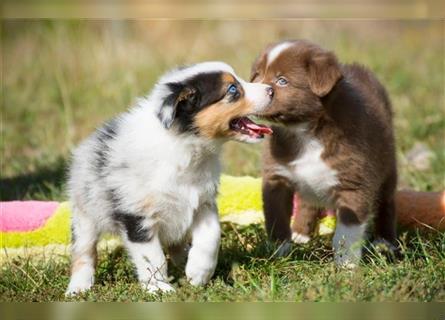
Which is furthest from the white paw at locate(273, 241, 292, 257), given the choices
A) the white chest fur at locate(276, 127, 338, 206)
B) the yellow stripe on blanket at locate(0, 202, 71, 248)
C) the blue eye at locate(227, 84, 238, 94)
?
the yellow stripe on blanket at locate(0, 202, 71, 248)

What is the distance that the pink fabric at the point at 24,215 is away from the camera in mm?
5238

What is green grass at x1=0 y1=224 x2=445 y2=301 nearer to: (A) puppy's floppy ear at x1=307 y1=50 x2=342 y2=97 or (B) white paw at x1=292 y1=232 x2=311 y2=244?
(B) white paw at x1=292 y1=232 x2=311 y2=244

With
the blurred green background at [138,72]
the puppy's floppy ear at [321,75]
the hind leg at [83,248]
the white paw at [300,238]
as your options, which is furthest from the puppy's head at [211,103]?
the blurred green background at [138,72]

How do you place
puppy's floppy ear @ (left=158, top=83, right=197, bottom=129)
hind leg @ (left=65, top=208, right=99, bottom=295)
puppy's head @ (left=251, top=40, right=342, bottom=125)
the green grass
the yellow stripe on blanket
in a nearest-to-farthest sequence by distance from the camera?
the green grass, puppy's floppy ear @ (left=158, top=83, right=197, bottom=129), hind leg @ (left=65, top=208, right=99, bottom=295), puppy's head @ (left=251, top=40, right=342, bottom=125), the yellow stripe on blanket

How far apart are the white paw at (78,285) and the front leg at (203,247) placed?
2.01 ft

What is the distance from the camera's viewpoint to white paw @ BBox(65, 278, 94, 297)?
4.47 meters

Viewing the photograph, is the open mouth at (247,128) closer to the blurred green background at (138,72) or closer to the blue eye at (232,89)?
the blue eye at (232,89)

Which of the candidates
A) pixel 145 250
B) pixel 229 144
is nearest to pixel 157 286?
pixel 145 250

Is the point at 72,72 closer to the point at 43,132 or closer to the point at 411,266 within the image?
the point at 43,132

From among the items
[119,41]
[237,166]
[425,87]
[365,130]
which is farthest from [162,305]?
[119,41]

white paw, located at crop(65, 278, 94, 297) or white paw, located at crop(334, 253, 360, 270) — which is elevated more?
white paw, located at crop(334, 253, 360, 270)

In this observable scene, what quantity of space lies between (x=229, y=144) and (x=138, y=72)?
2458mm

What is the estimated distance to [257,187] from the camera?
5.57 m

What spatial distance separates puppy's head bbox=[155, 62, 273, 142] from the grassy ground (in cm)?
75
